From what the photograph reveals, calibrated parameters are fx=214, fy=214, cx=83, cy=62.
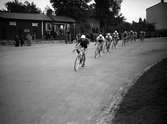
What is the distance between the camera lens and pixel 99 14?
69750 mm

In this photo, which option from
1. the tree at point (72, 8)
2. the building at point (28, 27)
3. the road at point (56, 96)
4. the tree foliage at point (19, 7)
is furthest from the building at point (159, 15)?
the road at point (56, 96)

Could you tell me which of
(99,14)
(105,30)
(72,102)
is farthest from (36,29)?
(72,102)

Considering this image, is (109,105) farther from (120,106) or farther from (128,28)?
(128,28)

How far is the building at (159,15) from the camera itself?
66.8 m

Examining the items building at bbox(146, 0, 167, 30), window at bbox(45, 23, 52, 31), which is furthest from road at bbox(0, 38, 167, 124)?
building at bbox(146, 0, 167, 30)

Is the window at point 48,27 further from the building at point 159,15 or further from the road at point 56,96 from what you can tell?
the road at point 56,96

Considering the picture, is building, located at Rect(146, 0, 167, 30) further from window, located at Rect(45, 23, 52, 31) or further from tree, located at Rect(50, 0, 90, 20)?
window, located at Rect(45, 23, 52, 31)

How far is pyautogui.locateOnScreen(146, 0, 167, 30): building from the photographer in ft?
219

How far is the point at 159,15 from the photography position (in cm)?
6769

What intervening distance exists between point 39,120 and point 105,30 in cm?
4943

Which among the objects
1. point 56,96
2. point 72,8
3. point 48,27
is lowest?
point 56,96

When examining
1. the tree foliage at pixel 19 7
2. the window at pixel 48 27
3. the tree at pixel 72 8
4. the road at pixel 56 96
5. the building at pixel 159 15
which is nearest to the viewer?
the road at pixel 56 96

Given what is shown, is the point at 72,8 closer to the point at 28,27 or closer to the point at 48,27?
the point at 48,27

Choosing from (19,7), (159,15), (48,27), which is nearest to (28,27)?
(48,27)
